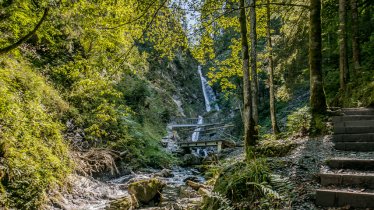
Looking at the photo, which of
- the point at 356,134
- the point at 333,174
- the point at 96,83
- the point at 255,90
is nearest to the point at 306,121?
the point at 356,134

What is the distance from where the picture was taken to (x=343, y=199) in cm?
299

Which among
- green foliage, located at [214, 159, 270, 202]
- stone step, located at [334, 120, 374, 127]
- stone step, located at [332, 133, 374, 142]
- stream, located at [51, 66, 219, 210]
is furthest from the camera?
stream, located at [51, 66, 219, 210]

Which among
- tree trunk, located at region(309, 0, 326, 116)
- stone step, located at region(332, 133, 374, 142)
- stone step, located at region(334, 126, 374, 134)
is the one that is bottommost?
stone step, located at region(332, 133, 374, 142)

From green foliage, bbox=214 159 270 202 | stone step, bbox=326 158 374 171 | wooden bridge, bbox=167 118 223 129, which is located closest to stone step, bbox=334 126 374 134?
stone step, bbox=326 158 374 171

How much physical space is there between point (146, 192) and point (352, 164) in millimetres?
6359

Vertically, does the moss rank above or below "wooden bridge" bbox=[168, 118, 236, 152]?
below

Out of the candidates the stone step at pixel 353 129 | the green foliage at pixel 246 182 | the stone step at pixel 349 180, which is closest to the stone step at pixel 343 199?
the stone step at pixel 349 180

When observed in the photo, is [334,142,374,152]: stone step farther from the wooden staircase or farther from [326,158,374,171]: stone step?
[326,158,374,171]: stone step

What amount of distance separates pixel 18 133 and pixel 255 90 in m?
6.50

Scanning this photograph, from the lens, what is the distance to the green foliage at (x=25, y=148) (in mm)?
5883

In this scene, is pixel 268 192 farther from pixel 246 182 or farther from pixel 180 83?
pixel 180 83

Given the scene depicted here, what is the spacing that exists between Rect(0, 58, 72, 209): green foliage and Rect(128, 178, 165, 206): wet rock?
2.06m

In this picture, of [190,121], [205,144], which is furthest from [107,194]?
[190,121]

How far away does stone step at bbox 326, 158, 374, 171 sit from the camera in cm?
362
